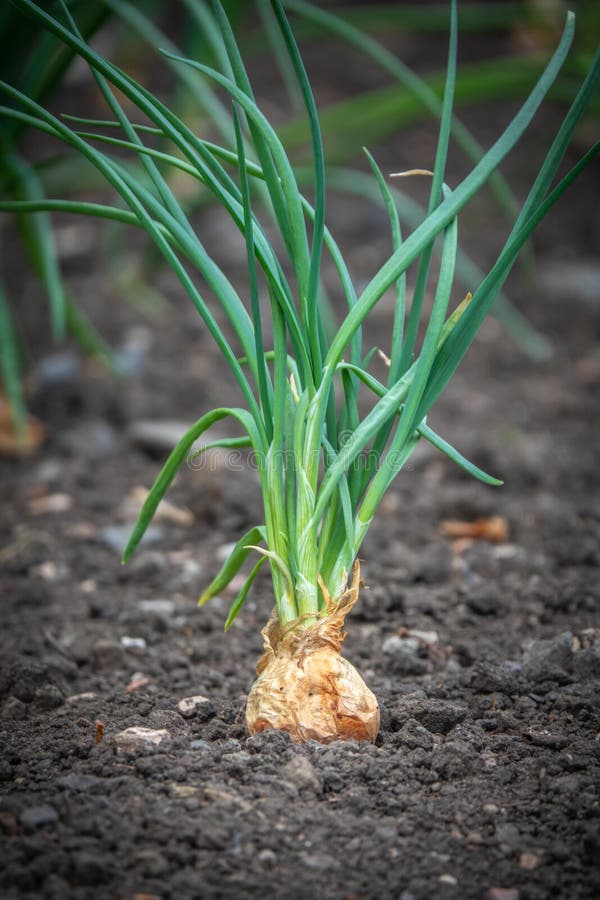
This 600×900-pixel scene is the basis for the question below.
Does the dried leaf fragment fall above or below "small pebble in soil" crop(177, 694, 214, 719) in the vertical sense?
below

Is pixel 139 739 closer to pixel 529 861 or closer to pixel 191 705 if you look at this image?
pixel 191 705

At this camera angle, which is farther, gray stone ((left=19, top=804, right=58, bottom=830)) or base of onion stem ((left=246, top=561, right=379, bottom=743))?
base of onion stem ((left=246, top=561, right=379, bottom=743))

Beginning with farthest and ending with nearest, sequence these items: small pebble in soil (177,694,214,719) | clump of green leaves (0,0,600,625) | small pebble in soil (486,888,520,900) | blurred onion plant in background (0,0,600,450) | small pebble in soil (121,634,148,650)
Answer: blurred onion plant in background (0,0,600,450), small pebble in soil (121,634,148,650), small pebble in soil (177,694,214,719), clump of green leaves (0,0,600,625), small pebble in soil (486,888,520,900)

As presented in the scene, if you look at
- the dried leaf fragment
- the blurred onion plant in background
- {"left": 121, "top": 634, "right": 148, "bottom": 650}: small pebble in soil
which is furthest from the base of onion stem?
the dried leaf fragment

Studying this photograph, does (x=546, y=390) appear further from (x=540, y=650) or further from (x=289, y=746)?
(x=289, y=746)

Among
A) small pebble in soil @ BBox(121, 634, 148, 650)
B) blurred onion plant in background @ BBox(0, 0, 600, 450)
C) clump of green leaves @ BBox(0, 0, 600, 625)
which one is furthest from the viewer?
blurred onion plant in background @ BBox(0, 0, 600, 450)

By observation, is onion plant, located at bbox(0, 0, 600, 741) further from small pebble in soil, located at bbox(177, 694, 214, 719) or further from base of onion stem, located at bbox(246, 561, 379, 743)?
small pebble in soil, located at bbox(177, 694, 214, 719)
